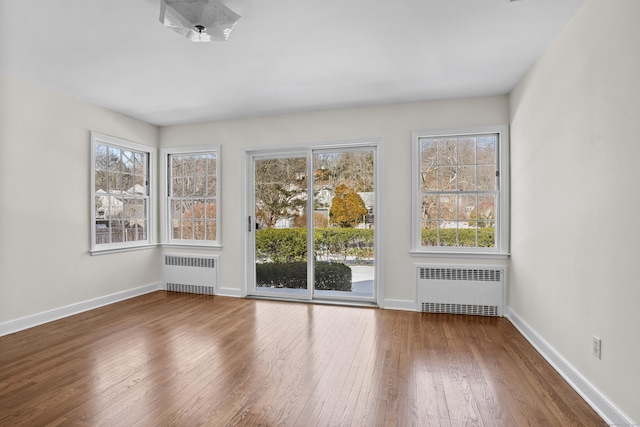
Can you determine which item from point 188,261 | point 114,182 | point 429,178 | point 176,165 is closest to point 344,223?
point 429,178

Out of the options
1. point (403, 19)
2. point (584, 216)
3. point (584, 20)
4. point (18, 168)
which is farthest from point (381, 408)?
point (18, 168)

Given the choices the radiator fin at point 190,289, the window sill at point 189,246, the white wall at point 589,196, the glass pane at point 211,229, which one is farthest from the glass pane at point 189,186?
the white wall at point 589,196

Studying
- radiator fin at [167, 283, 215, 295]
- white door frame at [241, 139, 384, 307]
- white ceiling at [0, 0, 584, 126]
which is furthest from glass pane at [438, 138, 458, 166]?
radiator fin at [167, 283, 215, 295]

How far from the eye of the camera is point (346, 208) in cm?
472

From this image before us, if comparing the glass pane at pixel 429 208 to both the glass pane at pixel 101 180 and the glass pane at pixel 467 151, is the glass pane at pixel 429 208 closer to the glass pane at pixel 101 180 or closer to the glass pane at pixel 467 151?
the glass pane at pixel 467 151

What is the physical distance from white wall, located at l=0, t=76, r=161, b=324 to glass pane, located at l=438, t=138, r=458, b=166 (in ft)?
14.4

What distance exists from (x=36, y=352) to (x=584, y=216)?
4541mm

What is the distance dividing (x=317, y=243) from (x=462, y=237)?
6.27 ft

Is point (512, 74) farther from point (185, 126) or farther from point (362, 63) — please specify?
point (185, 126)

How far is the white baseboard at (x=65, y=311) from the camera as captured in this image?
11.6ft

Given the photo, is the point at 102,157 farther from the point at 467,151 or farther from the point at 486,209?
the point at 486,209

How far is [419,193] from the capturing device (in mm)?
4367

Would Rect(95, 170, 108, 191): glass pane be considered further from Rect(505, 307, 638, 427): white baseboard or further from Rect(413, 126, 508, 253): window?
Rect(505, 307, 638, 427): white baseboard

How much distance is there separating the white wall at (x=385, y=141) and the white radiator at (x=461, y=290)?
0.49 feet
